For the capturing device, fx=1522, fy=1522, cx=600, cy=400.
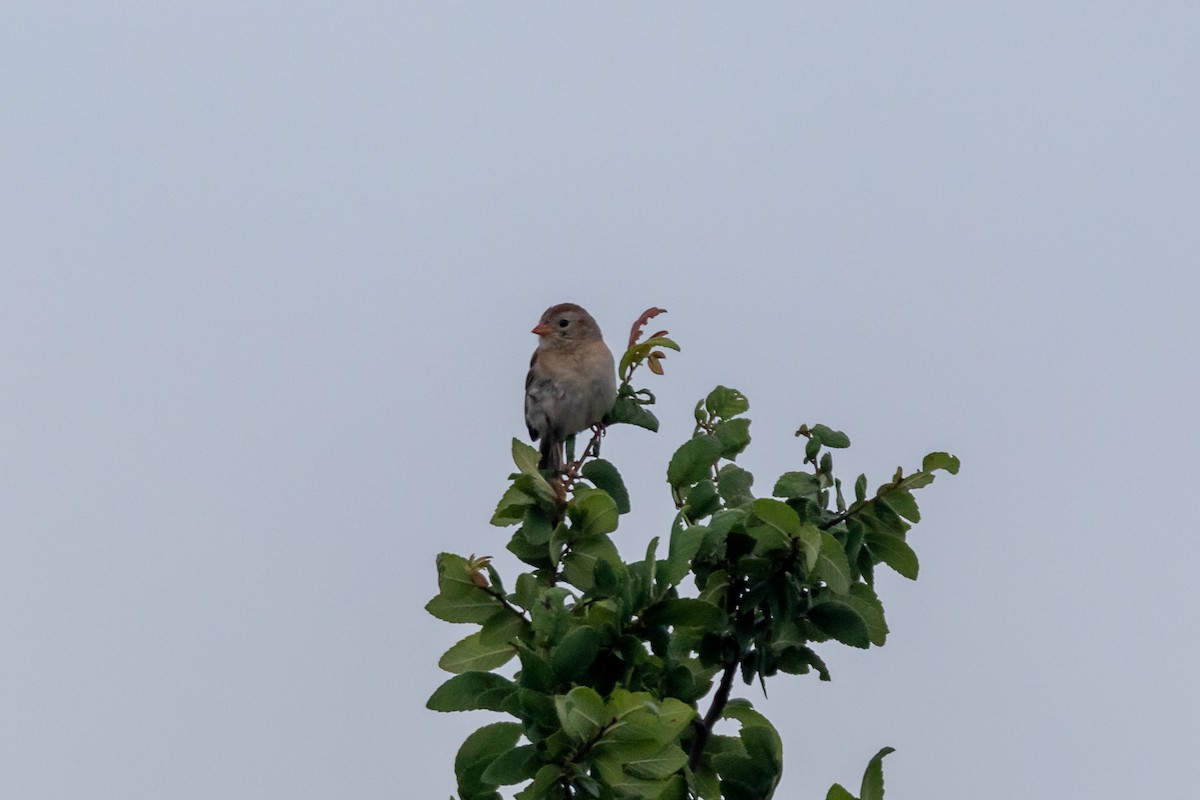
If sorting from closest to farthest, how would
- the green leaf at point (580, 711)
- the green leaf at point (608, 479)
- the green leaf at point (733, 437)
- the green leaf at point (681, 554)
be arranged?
the green leaf at point (580, 711), the green leaf at point (681, 554), the green leaf at point (733, 437), the green leaf at point (608, 479)

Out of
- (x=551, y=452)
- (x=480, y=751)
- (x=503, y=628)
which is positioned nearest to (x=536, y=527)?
(x=503, y=628)

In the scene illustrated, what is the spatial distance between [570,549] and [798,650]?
73cm

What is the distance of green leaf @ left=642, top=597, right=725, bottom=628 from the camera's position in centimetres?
407

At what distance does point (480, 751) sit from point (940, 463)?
152 cm

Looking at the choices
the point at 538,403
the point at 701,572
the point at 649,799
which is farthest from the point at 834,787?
the point at 538,403

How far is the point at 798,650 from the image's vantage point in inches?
169

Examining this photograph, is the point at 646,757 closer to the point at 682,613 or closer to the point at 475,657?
the point at 682,613

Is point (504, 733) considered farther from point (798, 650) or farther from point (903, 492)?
point (903, 492)

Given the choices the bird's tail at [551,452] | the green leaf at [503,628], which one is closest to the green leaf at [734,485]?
the green leaf at [503,628]

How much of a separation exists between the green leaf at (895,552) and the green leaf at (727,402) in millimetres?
701

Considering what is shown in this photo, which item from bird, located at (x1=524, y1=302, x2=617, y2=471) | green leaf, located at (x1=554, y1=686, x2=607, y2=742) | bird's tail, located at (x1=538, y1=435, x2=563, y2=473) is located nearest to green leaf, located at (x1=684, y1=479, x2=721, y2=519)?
green leaf, located at (x1=554, y1=686, x2=607, y2=742)

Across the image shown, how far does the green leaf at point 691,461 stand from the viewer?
4.59 m

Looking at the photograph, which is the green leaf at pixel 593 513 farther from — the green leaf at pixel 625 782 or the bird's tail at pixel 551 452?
the bird's tail at pixel 551 452

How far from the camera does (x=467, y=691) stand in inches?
166
